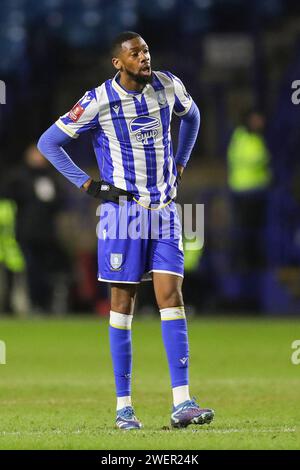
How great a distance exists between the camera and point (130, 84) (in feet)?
24.4

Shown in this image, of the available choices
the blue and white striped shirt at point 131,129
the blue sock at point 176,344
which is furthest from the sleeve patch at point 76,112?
the blue sock at point 176,344

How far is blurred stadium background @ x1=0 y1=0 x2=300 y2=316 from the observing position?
1738cm

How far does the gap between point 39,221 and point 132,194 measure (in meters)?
9.81

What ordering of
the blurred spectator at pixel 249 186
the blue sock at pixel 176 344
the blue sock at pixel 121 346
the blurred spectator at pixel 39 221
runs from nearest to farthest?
the blue sock at pixel 176 344 < the blue sock at pixel 121 346 < the blurred spectator at pixel 39 221 < the blurred spectator at pixel 249 186

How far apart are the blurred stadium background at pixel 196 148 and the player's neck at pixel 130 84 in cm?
944

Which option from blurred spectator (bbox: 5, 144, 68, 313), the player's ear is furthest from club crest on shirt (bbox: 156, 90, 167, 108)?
blurred spectator (bbox: 5, 144, 68, 313)

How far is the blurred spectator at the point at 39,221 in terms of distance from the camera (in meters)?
17.0

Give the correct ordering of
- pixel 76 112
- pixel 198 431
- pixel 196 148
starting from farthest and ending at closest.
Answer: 1. pixel 196 148
2. pixel 76 112
3. pixel 198 431

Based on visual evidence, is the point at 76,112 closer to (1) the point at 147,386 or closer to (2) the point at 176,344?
(2) the point at 176,344

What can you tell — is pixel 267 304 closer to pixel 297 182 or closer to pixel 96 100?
pixel 297 182

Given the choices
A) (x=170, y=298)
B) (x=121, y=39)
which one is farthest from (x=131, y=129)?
(x=170, y=298)

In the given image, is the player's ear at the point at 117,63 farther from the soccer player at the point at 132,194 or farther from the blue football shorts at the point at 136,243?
the blue football shorts at the point at 136,243

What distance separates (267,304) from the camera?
679 inches
